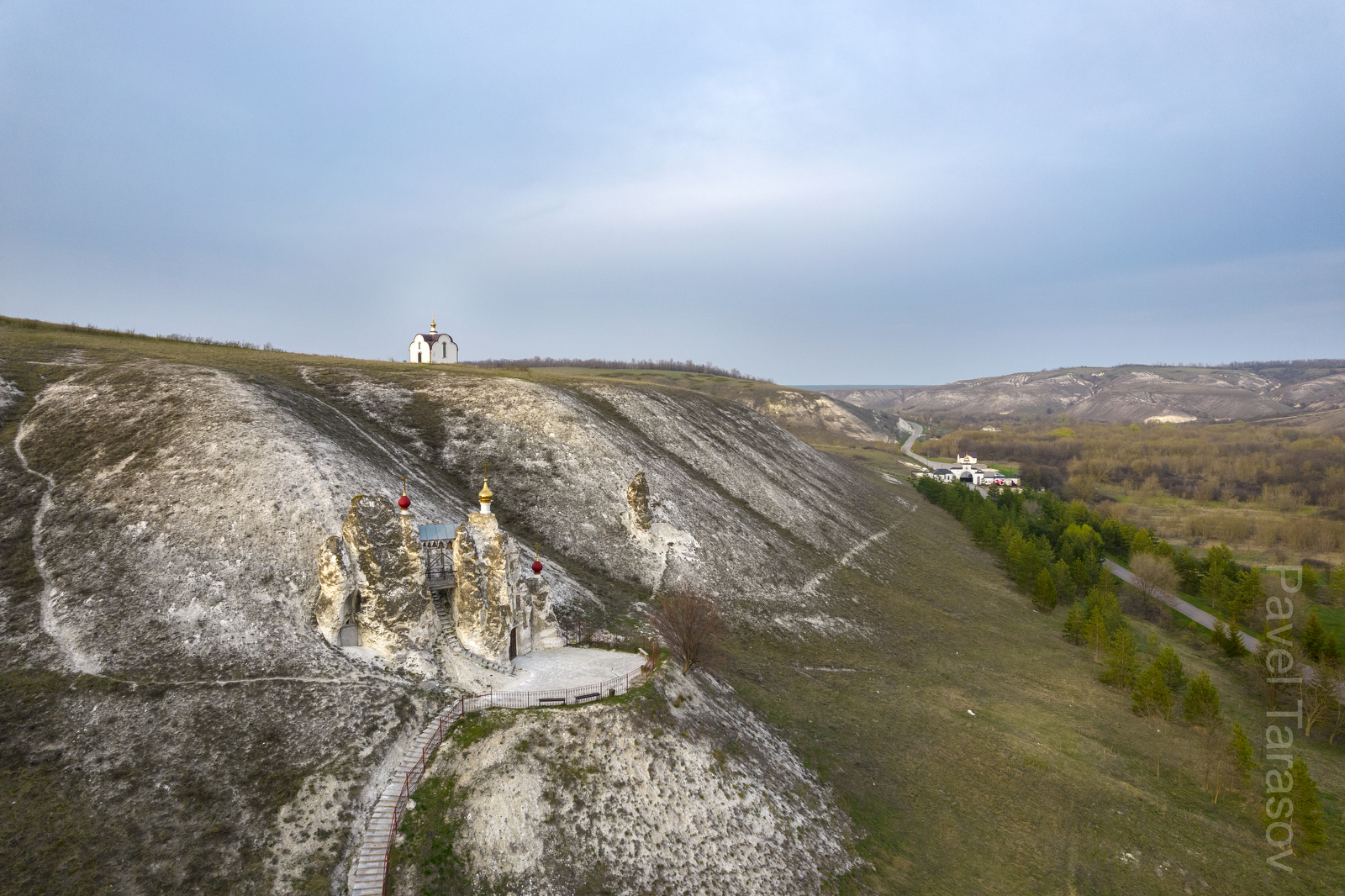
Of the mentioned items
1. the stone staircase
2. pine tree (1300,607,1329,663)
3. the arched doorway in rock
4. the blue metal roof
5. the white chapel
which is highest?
the white chapel

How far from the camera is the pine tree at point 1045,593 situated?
5838 cm

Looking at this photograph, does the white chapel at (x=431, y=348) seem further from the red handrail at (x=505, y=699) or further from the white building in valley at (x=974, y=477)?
the white building in valley at (x=974, y=477)

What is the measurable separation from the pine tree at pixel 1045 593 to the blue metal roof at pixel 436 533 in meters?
55.8

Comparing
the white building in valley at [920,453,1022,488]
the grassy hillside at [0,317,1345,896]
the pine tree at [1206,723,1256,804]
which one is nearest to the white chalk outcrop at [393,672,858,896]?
the grassy hillside at [0,317,1345,896]

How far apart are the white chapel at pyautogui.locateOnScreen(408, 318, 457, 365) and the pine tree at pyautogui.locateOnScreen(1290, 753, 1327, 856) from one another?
79072mm

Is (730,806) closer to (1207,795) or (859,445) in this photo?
(1207,795)

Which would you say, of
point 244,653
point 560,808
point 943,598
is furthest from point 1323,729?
point 244,653

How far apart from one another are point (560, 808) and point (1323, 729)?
51718 millimetres

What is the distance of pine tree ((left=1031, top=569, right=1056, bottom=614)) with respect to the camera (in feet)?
192

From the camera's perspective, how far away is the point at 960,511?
3696 inches

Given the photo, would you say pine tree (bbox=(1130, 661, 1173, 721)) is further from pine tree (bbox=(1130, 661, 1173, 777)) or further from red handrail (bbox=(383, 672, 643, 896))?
red handrail (bbox=(383, 672, 643, 896))

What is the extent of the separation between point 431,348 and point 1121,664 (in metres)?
76.5

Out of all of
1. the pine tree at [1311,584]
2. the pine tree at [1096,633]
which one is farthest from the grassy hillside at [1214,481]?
the pine tree at [1096,633]

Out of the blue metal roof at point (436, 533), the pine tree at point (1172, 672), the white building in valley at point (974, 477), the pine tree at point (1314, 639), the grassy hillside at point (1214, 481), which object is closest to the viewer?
the blue metal roof at point (436, 533)
